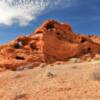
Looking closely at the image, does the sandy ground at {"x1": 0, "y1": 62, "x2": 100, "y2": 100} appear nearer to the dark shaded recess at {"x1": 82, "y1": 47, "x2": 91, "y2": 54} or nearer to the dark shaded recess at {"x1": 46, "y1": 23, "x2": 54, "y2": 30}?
the dark shaded recess at {"x1": 82, "y1": 47, "x2": 91, "y2": 54}

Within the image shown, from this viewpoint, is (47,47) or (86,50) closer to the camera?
(47,47)

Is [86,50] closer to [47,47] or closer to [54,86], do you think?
[47,47]

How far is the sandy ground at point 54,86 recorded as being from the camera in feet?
44.2

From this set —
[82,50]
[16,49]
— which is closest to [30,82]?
[16,49]

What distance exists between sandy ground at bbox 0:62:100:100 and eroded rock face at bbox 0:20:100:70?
9643 mm

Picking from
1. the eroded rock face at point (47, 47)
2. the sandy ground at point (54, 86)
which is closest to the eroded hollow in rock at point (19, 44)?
the eroded rock face at point (47, 47)

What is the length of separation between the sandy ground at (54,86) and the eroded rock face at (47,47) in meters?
9.64

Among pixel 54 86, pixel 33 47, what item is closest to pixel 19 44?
pixel 33 47

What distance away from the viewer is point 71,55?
31.3m

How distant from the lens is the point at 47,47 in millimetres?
30250

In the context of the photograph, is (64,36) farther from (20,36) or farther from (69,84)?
(69,84)

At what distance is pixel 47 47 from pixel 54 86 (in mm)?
15423

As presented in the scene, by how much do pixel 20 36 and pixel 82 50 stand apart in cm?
697

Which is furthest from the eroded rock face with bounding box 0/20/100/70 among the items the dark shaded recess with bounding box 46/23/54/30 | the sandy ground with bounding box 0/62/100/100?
the sandy ground with bounding box 0/62/100/100
